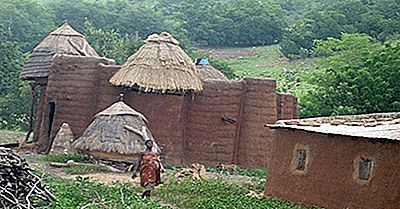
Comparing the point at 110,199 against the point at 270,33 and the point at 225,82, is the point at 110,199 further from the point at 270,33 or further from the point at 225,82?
the point at 270,33

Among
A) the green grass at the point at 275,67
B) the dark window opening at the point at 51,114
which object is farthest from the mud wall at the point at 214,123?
the green grass at the point at 275,67

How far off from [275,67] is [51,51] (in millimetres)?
18670

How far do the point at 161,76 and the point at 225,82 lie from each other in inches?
68.6

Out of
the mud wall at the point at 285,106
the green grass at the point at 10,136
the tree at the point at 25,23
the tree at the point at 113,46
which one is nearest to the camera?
the mud wall at the point at 285,106

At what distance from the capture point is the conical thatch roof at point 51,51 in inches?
933

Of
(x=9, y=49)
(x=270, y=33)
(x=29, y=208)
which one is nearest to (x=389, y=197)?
(x=29, y=208)

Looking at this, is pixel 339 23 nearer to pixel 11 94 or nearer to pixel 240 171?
pixel 11 94

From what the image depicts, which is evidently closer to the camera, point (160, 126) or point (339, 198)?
point (339, 198)

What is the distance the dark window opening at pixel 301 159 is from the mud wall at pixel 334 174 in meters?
0.12

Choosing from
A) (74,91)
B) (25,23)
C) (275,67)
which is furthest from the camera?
(25,23)

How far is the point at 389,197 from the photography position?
12.6 m

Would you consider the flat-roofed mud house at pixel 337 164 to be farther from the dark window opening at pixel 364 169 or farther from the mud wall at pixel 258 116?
the mud wall at pixel 258 116

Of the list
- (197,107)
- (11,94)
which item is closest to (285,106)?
(197,107)

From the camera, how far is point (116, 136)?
19234 millimetres
